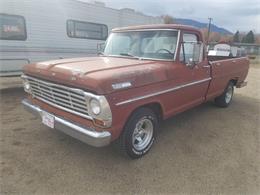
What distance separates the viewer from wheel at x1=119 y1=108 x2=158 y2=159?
11.1 feet

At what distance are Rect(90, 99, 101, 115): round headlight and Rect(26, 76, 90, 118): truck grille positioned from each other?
Result: 11 centimetres

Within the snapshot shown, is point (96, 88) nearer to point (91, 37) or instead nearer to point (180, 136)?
point (180, 136)

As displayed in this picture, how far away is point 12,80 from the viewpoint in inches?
377

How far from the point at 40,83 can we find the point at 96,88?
4.45 ft

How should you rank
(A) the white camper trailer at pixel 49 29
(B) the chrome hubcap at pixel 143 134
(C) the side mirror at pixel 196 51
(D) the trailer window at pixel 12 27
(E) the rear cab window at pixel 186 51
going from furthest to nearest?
(A) the white camper trailer at pixel 49 29 < (D) the trailer window at pixel 12 27 < (E) the rear cab window at pixel 186 51 < (C) the side mirror at pixel 196 51 < (B) the chrome hubcap at pixel 143 134

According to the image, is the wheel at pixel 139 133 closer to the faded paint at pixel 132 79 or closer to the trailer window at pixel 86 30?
the faded paint at pixel 132 79

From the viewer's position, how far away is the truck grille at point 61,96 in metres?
3.06

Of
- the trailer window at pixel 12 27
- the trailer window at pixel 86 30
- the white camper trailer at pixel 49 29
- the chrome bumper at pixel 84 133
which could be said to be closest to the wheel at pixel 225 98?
the chrome bumper at pixel 84 133

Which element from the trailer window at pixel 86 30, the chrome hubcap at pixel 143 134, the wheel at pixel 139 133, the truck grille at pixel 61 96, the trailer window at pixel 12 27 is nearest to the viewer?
the truck grille at pixel 61 96

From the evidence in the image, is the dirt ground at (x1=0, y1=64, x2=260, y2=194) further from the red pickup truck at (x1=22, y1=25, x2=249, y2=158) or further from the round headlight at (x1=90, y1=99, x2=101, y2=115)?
the round headlight at (x1=90, y1=99, x2=101, y2=115)

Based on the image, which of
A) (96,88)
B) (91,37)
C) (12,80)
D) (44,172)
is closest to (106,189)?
(44,172)

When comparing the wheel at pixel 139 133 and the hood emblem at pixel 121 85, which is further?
the wheel at pixel 139 133

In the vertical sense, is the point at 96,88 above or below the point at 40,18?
below

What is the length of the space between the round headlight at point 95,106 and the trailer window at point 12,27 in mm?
5550
